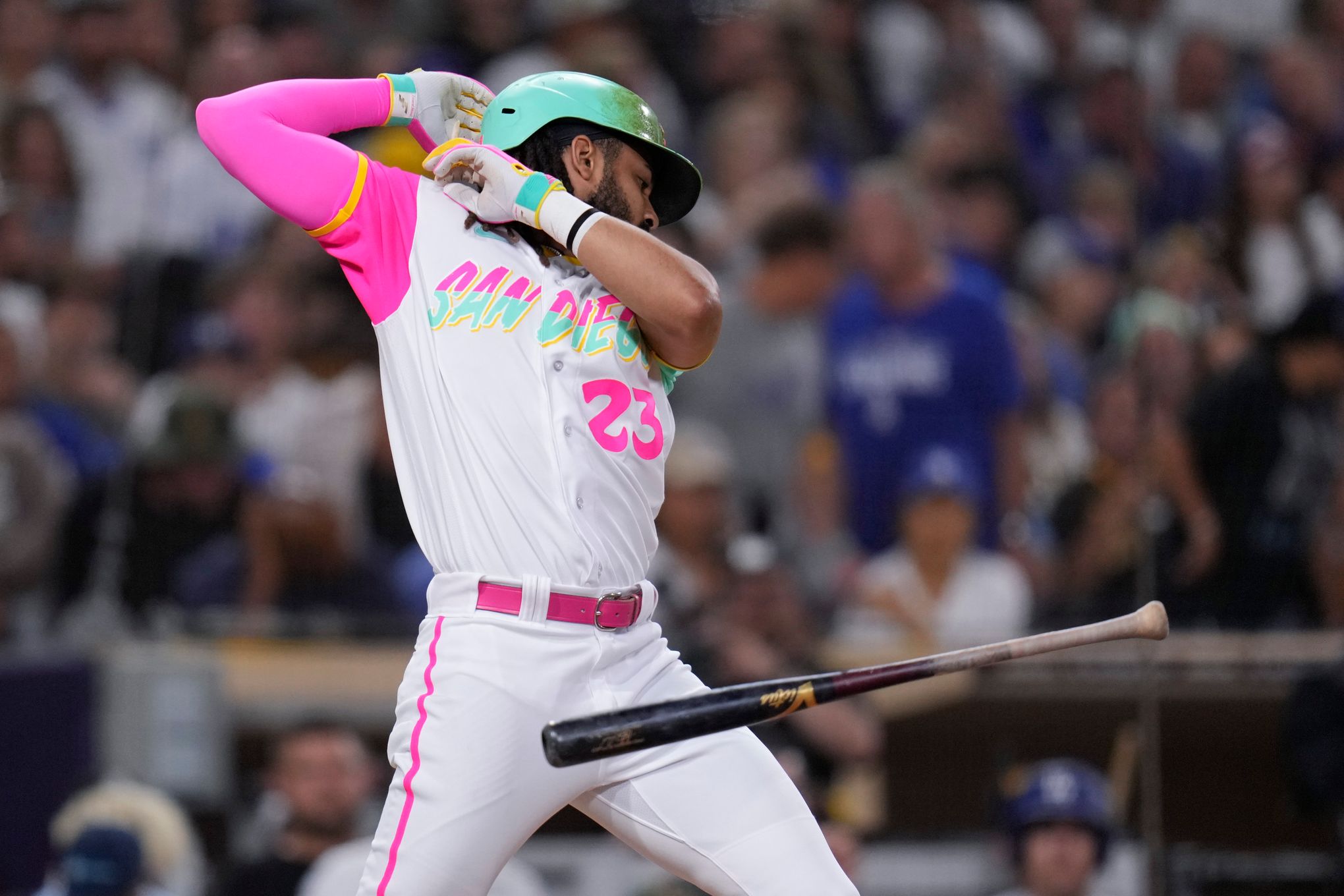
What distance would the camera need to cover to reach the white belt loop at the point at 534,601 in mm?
2633

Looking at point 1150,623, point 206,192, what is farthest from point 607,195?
point 206,192

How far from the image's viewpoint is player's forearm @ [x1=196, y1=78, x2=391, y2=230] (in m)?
2.80

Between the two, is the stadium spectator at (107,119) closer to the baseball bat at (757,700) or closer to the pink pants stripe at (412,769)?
the pink pants stripe at (412,769)

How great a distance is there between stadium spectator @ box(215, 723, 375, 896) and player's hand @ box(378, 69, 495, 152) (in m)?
2.27

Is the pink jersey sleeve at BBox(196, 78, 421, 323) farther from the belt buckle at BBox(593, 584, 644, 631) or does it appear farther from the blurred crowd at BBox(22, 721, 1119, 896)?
the blurred crowd at BBox(22, 721, 1119, 896)

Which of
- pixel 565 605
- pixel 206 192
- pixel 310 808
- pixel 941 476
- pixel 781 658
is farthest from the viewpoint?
pixel 206 192

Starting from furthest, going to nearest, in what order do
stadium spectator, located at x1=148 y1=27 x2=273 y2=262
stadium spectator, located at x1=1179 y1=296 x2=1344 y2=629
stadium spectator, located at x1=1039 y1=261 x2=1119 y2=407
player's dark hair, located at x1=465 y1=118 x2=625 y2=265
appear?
stadium spectator, located at x1=148 y1=27 x2=273 y2=262
stadium spectator, located at x1=1039 y1=261 x2=1119 y2=407
stadium spectator, located at x1=1179 y1=296 x2=1344 y2=629
player's dark hair, located at x1=465 y1=118 x2=625 y2=265

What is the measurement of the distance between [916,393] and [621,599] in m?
3.40

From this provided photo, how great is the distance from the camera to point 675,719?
2537 millimetres

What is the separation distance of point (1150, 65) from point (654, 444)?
3.92 meters

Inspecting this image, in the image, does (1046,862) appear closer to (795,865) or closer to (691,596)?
(691,596)

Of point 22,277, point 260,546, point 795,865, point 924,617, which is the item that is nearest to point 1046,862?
point 924,617

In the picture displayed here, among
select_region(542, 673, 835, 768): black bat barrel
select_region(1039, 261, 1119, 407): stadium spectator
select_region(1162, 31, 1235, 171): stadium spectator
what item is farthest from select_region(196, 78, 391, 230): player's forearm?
select_region(1162, 31, 1235, 171): stadium spectator

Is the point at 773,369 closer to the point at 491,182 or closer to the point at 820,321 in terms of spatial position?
the point at 820,321
